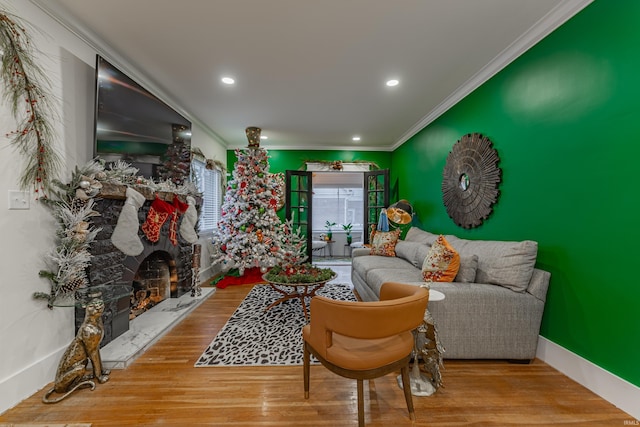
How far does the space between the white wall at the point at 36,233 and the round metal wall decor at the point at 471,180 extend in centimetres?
389

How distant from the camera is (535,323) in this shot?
210 cm

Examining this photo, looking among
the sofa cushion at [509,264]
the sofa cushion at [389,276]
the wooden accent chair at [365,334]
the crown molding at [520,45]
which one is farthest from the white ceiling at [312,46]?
the sofa cushion at [389,276]

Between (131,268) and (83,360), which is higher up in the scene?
(131,268)

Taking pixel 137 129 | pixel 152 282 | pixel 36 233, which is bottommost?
pixel 152 282

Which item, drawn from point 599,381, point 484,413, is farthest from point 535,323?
point 484,413

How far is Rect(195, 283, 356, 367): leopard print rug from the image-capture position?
2.22m

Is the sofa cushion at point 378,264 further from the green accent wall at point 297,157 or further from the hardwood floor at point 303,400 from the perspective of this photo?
the green accent wall at point 297,157

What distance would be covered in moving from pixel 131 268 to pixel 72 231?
0.74 metres

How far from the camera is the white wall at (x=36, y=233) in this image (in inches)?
65.6

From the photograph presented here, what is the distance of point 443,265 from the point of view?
7.80 ft

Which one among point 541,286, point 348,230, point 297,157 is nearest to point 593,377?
point 541,286

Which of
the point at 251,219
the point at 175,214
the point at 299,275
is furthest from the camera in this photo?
the point at 251,219

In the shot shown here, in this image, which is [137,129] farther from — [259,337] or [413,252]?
[413,252]

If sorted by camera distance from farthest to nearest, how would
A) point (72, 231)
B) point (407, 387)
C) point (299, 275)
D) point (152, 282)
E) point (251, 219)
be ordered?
point (251, 219) → point (152, 282) → point (299, 275) → point (72, 231) → point (407, 387)
